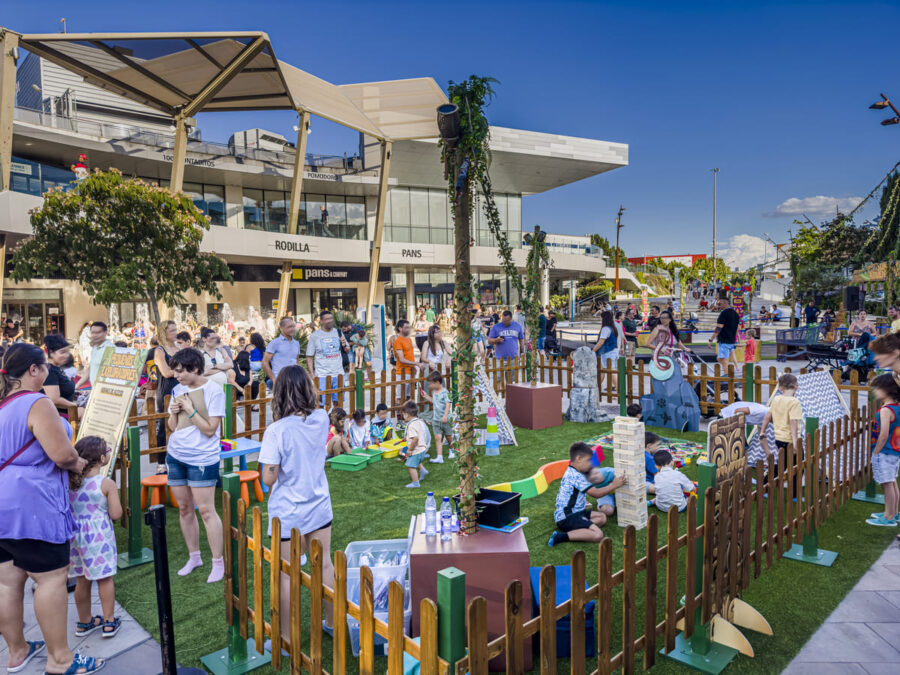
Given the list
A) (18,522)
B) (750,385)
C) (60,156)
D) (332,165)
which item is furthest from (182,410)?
(332,165)

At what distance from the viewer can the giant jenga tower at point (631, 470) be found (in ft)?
17.5

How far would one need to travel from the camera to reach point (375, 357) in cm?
2109

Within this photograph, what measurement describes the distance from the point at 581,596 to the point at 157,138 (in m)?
25.9

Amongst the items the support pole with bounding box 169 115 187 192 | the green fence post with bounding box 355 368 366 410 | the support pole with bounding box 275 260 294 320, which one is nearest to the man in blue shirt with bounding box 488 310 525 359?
the green fence post with bounding box 355 368 366 410

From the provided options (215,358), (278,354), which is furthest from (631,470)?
(215,358)

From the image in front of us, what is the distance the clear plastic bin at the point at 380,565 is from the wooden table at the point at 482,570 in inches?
10.2

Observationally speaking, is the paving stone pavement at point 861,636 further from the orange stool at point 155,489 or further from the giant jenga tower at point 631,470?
the orange stool at point 155,489

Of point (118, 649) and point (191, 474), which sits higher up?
point (191, 474)

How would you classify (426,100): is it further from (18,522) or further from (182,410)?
(18,522)

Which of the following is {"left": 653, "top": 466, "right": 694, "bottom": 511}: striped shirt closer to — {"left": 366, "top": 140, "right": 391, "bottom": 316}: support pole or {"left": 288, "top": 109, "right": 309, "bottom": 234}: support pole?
{"left": 288, "top": 109, "right": 309, "bottom": 234}: support pole

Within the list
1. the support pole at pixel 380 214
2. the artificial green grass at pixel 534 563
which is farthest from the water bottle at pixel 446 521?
the support pole at pixel 380 214

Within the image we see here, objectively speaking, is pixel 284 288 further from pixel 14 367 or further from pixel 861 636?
pixel 861 636

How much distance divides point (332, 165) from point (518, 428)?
22567mm

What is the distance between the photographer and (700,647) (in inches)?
133
